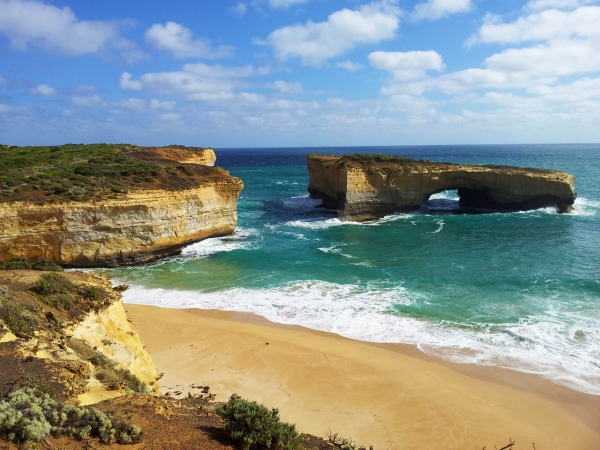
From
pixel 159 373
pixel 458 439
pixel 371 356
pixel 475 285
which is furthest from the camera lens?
pixel 475 285

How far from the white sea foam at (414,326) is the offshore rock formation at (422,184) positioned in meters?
17.5

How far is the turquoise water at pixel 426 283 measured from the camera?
14.6 metres

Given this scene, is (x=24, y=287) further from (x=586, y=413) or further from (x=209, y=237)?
(x=209, y=237)

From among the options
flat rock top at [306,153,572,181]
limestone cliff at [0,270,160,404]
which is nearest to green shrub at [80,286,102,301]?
limestone cliff at [0,270,160,404]

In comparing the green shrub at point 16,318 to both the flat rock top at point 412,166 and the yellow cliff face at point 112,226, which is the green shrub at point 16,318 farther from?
the flat rock top at point 412,166

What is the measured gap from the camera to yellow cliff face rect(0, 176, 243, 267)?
20953mm

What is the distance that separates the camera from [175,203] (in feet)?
82.6

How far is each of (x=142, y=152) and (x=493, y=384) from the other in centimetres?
3475

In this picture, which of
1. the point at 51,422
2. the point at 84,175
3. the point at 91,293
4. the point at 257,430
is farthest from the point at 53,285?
the point at 84,175

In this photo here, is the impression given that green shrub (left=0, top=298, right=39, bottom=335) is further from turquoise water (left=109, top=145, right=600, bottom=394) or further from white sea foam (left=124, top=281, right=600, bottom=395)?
turquoise water (left=109, top=145, right=600, bottom=394)

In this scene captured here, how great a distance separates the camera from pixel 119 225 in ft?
76.1

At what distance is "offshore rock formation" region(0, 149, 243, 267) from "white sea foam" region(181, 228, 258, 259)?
0.47 m

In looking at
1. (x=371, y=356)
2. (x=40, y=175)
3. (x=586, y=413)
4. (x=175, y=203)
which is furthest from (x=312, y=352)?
(x=40, y=175)

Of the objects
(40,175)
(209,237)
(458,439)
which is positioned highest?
(40,175)
